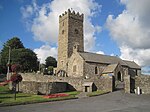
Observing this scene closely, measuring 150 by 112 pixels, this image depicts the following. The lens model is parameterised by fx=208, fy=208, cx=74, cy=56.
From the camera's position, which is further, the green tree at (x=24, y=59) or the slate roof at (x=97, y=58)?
the green tree at (x=24, y=59)

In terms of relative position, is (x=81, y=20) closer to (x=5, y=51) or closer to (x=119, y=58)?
(x=119, y=58)

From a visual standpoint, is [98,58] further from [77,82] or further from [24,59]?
[24,59]

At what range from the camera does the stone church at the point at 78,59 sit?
5284 cm

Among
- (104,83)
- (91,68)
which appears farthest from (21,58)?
(104,83)

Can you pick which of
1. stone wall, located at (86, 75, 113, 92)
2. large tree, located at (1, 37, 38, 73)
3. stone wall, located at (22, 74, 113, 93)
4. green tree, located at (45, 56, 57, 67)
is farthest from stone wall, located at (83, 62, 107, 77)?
green tree, located at (45, 56, 57, 67)

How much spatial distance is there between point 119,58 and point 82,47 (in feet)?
40.7

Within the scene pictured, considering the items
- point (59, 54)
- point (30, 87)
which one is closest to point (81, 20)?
point (59, 54)

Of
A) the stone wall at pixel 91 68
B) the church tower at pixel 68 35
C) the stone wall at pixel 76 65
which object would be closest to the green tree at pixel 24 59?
the church tower at pixel 68 35

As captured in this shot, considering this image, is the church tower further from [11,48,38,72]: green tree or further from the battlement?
[11,48,38,72]: green tree

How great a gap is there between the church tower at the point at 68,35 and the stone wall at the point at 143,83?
32.0 meters

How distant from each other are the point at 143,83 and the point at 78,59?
2597 cm

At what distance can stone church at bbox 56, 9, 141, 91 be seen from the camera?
52844 mm

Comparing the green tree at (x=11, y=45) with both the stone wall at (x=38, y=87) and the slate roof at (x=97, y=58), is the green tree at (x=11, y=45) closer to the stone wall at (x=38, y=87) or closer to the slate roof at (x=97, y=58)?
the slate roof at (x=97, y=58)

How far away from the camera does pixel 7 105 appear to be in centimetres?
2005
